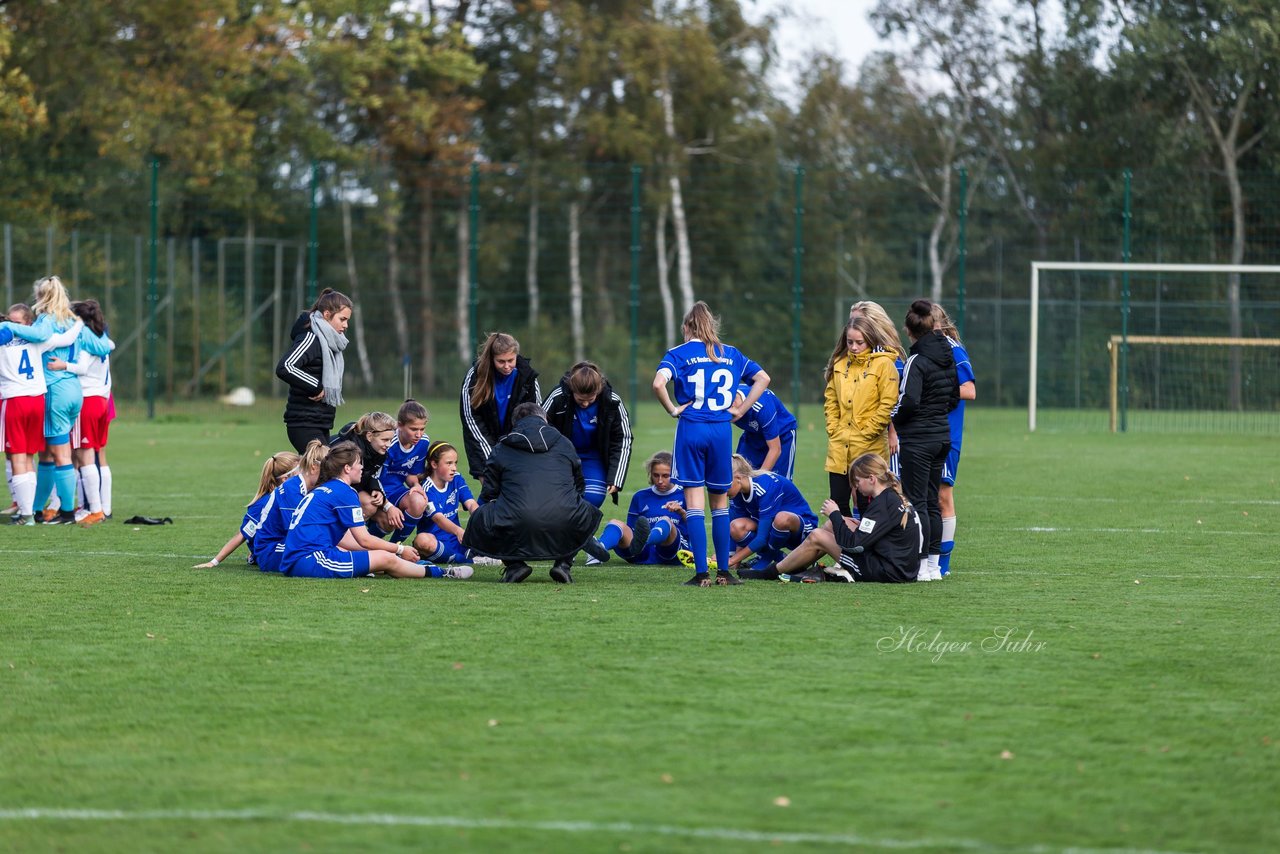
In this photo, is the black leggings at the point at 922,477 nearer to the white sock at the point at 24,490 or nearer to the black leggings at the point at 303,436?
the black leggings at the point at 303,436

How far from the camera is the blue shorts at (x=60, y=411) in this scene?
11.4m

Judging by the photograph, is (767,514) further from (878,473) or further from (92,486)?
(92,486)

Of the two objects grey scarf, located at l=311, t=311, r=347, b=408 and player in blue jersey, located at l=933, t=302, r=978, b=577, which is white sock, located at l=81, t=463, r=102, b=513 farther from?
player in blue jersey, located at l=933, t=302, r=978, b=577

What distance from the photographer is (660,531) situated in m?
9.87

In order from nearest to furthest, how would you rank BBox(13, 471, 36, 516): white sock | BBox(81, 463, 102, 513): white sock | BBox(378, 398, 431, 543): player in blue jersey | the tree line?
BBox(378, 398, 431, 543): player in blue jersey < BBox(13, 471, 36, 516): white sock < BBox(81, 463, 102, 513): white sock < the tree line

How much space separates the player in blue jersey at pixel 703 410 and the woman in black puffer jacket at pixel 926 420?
88 centimetres

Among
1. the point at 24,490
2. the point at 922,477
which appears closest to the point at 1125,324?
the point at 922,477

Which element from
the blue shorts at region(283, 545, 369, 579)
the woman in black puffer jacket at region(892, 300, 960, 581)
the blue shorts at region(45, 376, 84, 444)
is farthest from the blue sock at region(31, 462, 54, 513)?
the woman in black puffer jacket at region(892, 300, 960, 581)

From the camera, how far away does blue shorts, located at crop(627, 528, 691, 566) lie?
9.95m

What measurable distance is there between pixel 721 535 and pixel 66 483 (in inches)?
211

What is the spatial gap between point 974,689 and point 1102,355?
76.4ft

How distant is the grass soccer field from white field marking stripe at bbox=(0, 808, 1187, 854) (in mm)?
12

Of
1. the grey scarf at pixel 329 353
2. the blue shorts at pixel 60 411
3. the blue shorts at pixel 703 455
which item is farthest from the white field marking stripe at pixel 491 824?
the blue shorts at pixel 60 411

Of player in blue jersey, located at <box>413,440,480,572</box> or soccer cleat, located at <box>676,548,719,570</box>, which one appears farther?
soccer cleat, located at <box>676,548,719,570</box>
